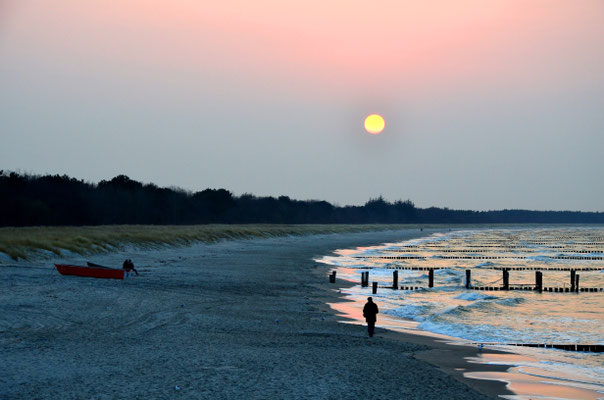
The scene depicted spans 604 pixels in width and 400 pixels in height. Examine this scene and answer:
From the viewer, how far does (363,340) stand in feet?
62.0

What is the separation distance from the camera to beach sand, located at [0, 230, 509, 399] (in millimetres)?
12867

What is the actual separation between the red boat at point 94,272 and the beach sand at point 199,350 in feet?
6.39

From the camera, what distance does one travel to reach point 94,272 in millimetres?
32531

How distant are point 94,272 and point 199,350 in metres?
18.1

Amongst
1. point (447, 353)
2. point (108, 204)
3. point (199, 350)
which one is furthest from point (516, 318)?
point (108, 204)

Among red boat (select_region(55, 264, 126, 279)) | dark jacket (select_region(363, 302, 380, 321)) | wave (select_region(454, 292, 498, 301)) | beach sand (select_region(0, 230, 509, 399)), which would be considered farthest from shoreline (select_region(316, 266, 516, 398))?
red boat (select_region(55, 264, 126, 279))

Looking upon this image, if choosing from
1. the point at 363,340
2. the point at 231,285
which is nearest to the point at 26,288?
the point at 231,285

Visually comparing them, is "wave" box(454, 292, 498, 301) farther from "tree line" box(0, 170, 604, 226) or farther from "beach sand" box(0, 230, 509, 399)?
"tree line" box(0, 170, 604, 226)

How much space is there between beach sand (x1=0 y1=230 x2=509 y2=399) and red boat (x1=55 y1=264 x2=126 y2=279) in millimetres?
1949

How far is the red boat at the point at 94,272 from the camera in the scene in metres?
32.4

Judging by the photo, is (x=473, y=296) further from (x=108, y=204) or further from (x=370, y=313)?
(x=108, y=204)

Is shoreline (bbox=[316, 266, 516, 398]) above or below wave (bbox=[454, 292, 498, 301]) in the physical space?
above

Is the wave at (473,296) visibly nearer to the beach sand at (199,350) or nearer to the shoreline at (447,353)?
the beach sand at (199,350)

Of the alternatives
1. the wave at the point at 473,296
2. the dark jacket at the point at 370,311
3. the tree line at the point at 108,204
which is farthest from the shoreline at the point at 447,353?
the tree line at the point at 108,204
